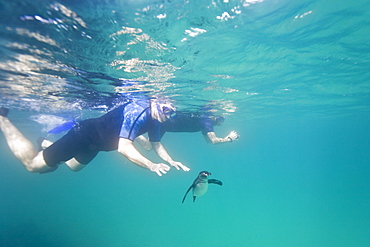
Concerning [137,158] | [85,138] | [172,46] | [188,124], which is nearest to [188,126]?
[188,124]

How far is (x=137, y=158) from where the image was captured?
4871mm

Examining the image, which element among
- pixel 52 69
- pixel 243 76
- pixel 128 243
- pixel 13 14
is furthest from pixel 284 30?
pixel 128 243

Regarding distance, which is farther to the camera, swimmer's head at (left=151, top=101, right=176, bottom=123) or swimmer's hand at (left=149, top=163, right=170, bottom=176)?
swimmer's head at (left=151, top=101, right=176, bottom=123)

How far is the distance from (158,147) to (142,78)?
12.9 ft

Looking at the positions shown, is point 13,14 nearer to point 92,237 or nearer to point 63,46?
point 63,46

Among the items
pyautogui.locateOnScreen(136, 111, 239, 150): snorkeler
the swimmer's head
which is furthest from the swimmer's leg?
pyautogui.locateOnScreen(136, 111, 239, 150): snorkeler

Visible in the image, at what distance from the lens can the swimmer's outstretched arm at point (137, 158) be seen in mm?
4366

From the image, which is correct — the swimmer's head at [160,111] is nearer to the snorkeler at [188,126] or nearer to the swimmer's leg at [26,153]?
the snorkeler at [188,126]

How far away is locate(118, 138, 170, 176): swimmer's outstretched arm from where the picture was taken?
437 centimetres

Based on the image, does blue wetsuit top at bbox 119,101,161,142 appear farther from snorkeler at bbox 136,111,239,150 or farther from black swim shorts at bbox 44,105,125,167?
snorkeler at bbox 136,111,239,150

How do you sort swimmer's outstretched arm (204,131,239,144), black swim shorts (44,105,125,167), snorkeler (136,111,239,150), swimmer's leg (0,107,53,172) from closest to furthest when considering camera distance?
black swim shorts (44,105,125,167)
swimmer's leg (0,107,53,172)
swimmer's outstretched arm (204,131,239,144)
snorkeler (136,111,239,150)

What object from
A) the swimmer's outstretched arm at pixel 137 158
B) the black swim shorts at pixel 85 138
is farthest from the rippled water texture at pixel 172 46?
the swimmer's outstretched arm at pixel 137 158

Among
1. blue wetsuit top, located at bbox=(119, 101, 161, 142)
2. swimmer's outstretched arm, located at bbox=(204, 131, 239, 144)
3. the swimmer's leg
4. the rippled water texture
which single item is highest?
the rippled water texture

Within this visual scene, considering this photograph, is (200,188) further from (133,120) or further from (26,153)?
(26,153)
